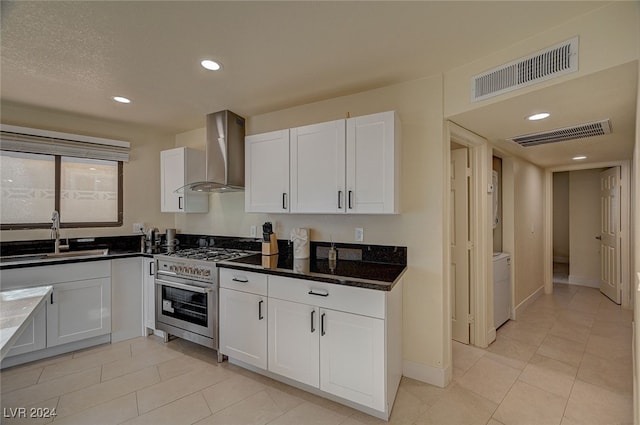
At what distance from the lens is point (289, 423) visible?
1.88 metres

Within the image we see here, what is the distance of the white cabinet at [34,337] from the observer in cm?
254

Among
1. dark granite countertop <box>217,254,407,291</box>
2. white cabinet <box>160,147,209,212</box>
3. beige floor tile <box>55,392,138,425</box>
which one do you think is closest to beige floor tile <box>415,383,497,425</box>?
dark granite countertop <box>217,254,407,291</box>

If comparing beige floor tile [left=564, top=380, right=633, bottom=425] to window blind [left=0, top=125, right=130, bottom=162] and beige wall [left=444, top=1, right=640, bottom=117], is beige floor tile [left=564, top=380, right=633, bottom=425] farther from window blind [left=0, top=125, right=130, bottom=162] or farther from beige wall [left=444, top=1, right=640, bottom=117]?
window blind [left=0, top=125, right=130, bottom=162]

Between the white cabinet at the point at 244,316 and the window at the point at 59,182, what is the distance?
7.03ft

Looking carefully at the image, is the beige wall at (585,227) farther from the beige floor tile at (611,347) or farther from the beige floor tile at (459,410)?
the beige floor tile at (459,410)

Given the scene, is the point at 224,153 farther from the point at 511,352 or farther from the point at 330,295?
the point at 511,352

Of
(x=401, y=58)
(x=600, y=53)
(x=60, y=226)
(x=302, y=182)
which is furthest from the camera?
(x=60, y=226)

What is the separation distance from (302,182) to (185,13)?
1.38 m

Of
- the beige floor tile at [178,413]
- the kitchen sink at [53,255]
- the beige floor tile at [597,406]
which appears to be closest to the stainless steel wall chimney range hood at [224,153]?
the kitchen sink at [53,255]

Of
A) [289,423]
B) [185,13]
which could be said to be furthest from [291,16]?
[289,423]

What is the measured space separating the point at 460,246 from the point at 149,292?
133 inches

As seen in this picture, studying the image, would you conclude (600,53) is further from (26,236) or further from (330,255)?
(26,236)

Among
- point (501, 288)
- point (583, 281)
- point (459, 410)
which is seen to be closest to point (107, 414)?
point (459, 410)

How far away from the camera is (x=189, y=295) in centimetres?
282
